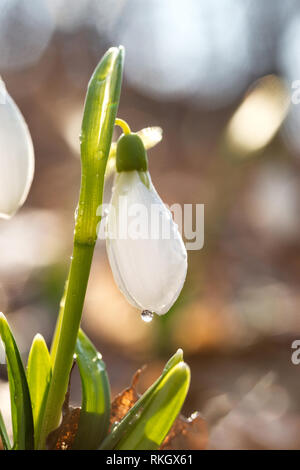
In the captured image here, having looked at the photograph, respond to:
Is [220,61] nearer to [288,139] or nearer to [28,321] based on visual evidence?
[288,139]

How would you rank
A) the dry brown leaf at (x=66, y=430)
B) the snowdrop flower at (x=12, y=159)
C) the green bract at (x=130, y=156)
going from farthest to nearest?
the dry brown leaf at (x=66, y=430) → the green bract at (x=130, y=156) → the snowdrop flower at (x=12, y=159)

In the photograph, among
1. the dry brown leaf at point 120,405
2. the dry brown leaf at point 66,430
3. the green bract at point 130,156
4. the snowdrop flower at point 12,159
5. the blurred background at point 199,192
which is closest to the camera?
the snowdrop flower at point 12,159

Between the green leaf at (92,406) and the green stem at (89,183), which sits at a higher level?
the green stem at (89,183)

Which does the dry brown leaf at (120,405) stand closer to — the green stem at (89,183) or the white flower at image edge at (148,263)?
the green stem at (89,183)

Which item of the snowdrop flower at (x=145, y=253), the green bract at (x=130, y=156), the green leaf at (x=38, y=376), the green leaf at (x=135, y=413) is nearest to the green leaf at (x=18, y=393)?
the green leaf at (x=38, y=376)

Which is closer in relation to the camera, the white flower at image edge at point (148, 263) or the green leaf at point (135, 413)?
the white flower at image edge at point (148, 263)

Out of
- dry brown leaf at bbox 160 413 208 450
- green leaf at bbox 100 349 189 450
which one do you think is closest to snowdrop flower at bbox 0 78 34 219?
green leaf at bbox 100 349 189 450

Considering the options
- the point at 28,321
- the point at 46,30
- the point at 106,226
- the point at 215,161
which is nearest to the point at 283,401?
the point at 28,321

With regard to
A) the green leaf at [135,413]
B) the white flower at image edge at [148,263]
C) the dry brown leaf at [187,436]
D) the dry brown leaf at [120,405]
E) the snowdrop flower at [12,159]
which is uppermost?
the snowdrop flower at [12,159]
